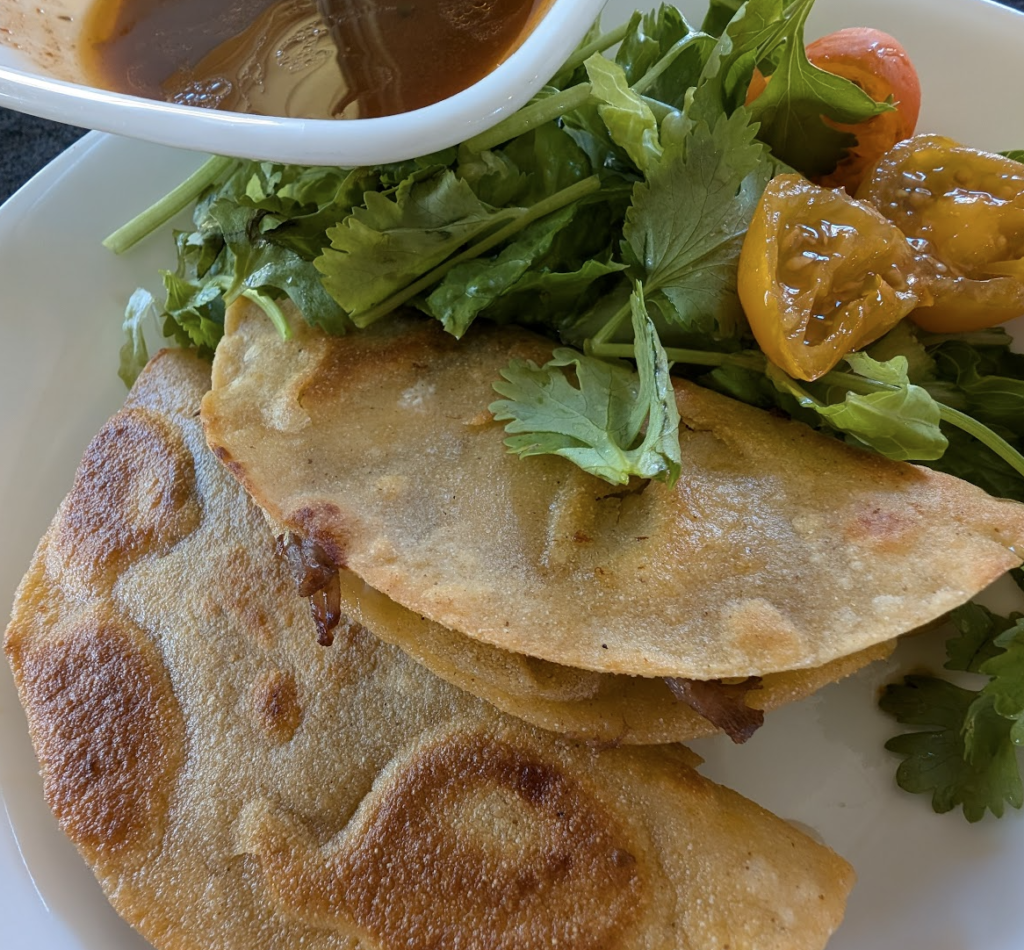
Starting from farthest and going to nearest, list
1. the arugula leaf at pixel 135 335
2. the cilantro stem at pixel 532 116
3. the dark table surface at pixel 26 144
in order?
the dark table surface at pixel 26 144, the arugula leaf at pixel 135 335, the cilantro stem at pixel 532 116

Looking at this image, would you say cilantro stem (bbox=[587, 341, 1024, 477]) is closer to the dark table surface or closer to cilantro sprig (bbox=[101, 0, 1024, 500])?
cilantro sprig (bbox=[101, 0, 1024, 500])

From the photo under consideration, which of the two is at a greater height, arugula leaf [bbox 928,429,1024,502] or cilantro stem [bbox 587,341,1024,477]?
cilantro stem [bbox 587,341,1024,477]

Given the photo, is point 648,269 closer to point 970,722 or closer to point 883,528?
point 883,528

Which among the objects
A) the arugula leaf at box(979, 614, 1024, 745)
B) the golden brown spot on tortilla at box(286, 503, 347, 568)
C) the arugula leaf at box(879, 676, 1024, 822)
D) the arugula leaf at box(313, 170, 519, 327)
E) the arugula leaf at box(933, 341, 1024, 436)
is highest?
the arugula leaf at box(313, 170, 519, 327)

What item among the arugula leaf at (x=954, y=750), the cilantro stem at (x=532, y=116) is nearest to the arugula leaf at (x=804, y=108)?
the cilantro stem at (x=532, y=116)

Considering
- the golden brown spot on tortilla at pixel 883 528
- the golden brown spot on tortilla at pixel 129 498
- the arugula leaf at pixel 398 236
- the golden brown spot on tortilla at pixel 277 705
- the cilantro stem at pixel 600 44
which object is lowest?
the golden brown spot on tortilla at pixel 277 705

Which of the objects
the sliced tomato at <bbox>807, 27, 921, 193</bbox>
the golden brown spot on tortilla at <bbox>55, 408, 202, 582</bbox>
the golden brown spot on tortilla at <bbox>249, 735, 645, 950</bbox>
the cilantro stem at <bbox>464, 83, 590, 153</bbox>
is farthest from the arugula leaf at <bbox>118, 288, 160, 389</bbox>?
the sliced tomato at <bbox>807, 27, 921, 193</bbox>

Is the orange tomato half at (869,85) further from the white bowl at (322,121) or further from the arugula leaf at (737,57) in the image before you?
the white bowl at (322,121)
